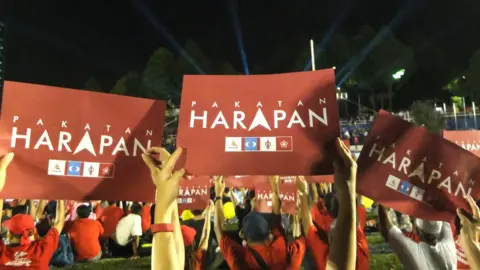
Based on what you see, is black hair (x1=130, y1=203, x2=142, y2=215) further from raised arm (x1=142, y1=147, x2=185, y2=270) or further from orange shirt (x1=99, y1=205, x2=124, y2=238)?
raised arm (x1=142, y1=147, x2=185, y2=270)

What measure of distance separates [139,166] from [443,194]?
7.77 feet

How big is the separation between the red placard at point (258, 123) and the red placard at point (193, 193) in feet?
14.6

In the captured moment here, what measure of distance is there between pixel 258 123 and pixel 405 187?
138 centimetres

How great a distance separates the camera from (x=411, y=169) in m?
4.09

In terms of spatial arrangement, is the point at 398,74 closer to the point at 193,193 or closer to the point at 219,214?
the point at 193,193

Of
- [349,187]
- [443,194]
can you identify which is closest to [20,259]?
[349,187]

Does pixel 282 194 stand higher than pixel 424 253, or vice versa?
pixel 282 194

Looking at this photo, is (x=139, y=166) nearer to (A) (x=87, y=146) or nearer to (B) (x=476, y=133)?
(A) (x=87, y=146)

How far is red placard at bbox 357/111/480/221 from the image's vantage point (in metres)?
4.01

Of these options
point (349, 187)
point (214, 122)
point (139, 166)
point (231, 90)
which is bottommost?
point (349, 187)

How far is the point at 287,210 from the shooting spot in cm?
880

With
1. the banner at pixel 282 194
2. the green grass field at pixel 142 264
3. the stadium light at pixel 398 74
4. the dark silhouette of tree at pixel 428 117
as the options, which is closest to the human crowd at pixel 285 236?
the banner at pixel 282 194

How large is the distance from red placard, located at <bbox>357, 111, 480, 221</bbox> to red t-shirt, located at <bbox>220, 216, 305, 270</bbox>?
73cm

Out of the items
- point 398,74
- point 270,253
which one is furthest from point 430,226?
point 398,74
